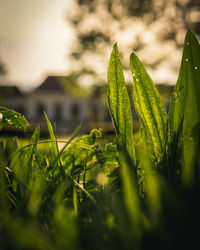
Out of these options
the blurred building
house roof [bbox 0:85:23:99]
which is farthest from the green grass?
house roof [bbox 0:85:23:99]

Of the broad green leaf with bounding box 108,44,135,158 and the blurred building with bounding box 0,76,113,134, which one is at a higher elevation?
the blurred building with bounding box 0,76,113,134

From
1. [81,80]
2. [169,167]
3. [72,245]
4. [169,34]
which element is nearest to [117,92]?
[169,167]

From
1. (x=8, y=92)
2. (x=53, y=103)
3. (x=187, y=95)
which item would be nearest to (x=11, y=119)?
(x=187, y=95)

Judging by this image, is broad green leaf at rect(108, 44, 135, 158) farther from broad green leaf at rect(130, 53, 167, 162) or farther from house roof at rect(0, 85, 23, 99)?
house roof at rect(0, 85, 23, 99)

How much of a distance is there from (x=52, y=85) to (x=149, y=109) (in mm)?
33398

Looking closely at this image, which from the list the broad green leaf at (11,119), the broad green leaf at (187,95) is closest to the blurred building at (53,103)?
the broad green leaf at (11,119)

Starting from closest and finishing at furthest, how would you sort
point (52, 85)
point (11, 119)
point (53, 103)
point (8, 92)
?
point (11, 119)
point (52, 85)
point (8, 92)
point (53, 103)

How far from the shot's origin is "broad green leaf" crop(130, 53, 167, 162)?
49 centimetres

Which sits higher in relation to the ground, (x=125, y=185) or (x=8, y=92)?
(x=8, y=92)

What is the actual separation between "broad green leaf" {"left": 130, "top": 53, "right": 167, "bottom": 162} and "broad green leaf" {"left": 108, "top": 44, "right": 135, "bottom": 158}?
0.10 feet

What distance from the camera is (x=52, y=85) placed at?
33.0 meters

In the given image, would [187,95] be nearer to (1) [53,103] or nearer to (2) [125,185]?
(2) [125,185]

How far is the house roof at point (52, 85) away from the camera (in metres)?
32.6

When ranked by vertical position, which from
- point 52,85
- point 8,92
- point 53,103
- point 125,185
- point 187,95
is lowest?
point 125,185
